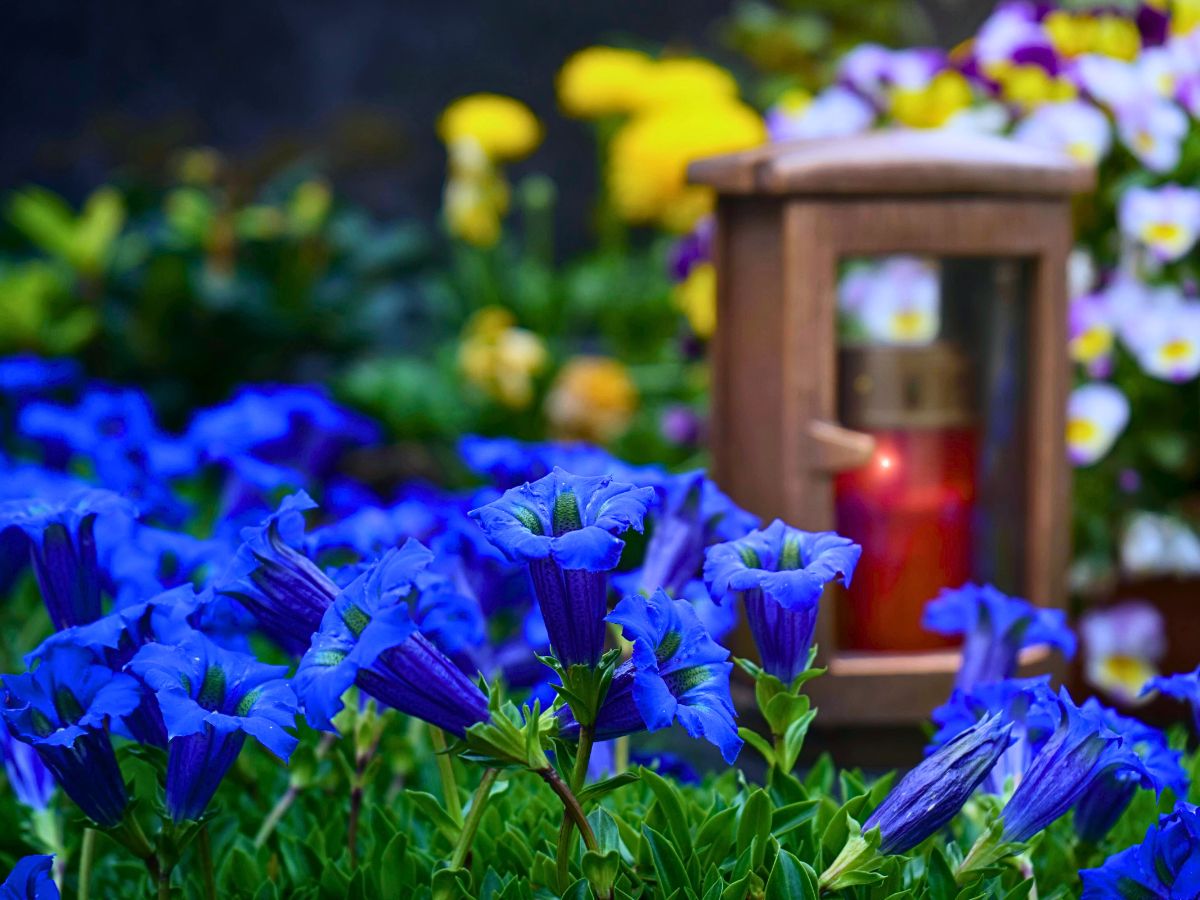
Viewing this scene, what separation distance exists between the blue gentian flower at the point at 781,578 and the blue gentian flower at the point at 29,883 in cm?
49

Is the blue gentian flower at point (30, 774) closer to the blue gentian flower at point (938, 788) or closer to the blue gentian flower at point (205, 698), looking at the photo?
the blue gentian flower at point (205, 698)

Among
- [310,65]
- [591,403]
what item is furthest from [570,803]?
[310,65]

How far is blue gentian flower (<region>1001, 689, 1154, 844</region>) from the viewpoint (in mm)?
947

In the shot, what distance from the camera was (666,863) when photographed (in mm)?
932

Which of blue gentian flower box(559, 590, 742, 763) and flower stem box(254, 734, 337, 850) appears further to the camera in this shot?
flower stem box(254, 734, 337, 850)

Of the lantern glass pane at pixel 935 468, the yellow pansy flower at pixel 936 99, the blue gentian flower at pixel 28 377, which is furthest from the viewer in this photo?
the yellow pansy flower at pixel 936 99

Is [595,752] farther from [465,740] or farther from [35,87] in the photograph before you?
[35,87]

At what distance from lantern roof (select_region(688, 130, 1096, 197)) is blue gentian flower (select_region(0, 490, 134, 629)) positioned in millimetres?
840

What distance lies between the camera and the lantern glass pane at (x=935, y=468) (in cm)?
168

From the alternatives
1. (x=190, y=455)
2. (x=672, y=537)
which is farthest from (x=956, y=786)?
(x=190, y=455)

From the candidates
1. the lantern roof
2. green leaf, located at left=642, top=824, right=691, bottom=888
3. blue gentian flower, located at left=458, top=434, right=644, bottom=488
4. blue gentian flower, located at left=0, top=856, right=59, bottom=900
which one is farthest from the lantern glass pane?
blue gentian flower, located at left=0, top=856, right=59, bottom=900

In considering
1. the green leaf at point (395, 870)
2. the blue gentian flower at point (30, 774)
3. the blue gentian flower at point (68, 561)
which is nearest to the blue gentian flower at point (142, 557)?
the blue gentian flower at point (68, 561)

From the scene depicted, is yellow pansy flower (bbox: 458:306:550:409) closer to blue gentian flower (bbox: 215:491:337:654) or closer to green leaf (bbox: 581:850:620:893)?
blue gentian flower (bbox: 215:491:337:654)

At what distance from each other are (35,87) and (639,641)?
4470 millimetres
